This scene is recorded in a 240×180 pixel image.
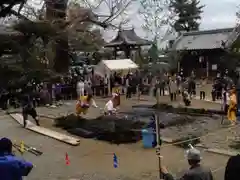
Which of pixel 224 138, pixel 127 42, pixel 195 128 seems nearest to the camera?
Result: pixel 224 138

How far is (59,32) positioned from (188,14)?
1636 inches

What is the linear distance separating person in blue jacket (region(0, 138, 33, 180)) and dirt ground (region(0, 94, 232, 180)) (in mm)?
4637

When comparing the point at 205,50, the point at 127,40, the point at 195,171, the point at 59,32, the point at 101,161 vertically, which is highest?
the point at 127,40

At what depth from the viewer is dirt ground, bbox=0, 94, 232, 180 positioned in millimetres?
9430

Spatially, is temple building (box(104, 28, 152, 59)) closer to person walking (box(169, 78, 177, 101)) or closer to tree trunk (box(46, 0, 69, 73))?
person walking (box(169, 78, 177, 101))

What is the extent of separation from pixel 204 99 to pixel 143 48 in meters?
13.9

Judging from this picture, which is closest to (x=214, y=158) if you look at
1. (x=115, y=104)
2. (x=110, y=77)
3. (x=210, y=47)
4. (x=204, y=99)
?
(x=115, y=104)

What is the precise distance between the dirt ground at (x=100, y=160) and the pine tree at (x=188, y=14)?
32447 millimetres

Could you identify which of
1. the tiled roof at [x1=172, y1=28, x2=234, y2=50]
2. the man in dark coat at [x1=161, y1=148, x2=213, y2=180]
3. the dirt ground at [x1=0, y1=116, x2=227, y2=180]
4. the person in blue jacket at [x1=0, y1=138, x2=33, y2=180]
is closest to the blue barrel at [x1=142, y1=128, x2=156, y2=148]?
the dirt ground at [x1=0, y1=116, x2=227, y2=180]

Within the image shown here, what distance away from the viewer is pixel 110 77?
87.5 ft

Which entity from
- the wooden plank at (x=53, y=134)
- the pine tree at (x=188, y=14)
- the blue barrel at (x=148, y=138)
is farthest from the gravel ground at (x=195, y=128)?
the pine tree at (x=188, y=14)

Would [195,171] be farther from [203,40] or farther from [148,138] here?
[203,40]

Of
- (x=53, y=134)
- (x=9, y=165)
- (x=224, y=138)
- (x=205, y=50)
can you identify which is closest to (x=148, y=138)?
(x=224, y=138)

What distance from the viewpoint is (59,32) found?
195 inches
